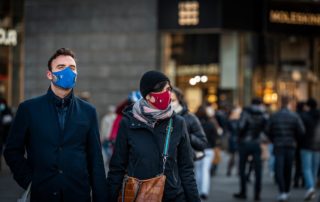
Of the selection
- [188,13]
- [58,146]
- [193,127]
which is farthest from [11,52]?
[58,146]

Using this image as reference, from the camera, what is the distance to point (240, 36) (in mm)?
25656

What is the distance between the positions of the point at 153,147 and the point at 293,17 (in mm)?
20796

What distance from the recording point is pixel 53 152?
545cm

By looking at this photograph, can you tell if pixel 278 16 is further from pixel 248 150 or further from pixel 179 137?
pixel 179 137

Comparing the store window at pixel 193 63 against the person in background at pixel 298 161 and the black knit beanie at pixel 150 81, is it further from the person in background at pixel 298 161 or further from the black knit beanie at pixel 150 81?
the black knit beanie at pixel 150 81

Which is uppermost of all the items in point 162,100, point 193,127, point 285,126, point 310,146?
point 162,100

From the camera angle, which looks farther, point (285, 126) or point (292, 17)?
point (292, 17)

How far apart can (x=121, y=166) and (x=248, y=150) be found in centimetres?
866

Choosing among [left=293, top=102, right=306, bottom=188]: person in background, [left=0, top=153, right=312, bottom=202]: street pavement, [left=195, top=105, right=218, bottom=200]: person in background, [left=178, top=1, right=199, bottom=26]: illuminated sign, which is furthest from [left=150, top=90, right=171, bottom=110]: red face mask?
[left=178, top=1, right=199, bottom=26]: illuminated sign

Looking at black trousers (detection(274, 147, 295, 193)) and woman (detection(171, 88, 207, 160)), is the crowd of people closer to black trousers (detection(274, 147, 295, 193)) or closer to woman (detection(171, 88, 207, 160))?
woman (detection(171, 88, 207, 160))

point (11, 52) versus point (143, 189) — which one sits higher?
point (11, 52)

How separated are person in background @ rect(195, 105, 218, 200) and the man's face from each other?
768cm

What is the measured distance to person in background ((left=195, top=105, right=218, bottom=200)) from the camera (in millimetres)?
14062

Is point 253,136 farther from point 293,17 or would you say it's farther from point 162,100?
point 293,17
